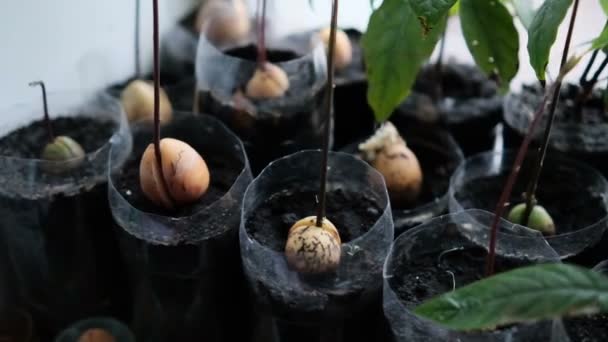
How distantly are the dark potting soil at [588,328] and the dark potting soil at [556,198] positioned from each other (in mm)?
175

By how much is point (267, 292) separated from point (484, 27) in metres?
0.32

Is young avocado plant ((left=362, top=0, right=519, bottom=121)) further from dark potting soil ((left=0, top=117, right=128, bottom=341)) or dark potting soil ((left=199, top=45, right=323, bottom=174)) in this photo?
dark potting soil ((left=0, top=117, right=128, bottom=341))

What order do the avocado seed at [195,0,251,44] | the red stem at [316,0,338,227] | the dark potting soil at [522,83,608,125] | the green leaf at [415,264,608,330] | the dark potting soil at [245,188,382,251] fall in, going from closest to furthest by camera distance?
1. the green leaf at [415,264,608,330]
2. the red stem at [316,0,338,227]
3. the dark potting soil at [245,188,382,251]
4. the dark potting soil at [522,83,608,125]
5. the avocado seed at [195,0,251,44]

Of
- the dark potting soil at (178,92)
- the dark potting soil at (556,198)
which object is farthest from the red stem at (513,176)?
the dark potting soil at (178,92)

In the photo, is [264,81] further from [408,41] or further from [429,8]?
[429,8]

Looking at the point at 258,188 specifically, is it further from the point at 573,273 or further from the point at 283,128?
the point at 573,273

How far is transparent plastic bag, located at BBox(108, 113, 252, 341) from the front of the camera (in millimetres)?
707

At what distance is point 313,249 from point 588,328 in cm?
24

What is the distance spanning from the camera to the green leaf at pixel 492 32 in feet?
2.10

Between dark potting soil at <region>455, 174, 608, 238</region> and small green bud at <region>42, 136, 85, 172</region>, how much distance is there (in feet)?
1.45

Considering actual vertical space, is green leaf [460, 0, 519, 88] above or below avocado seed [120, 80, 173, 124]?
above

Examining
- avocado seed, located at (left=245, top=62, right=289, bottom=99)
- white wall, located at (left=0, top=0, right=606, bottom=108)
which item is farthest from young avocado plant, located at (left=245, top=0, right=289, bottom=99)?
white wall, located at (left=0, top=0, right=606, bottom=108)

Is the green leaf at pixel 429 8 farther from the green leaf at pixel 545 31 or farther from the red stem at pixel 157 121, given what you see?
the red stem at pixel 157 121

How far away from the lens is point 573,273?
460mm
